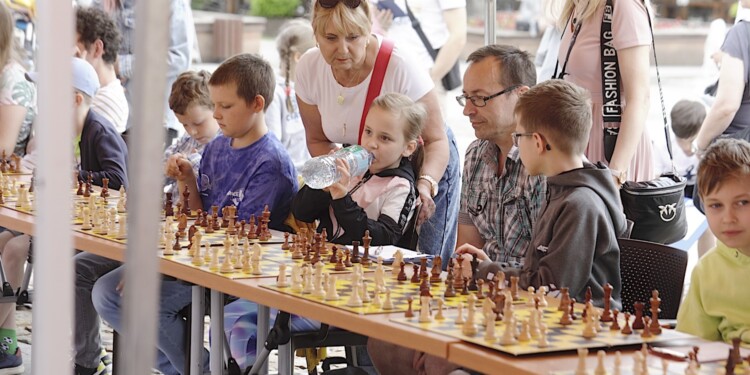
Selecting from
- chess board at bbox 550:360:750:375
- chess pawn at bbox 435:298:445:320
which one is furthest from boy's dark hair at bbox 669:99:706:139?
chess board at bbox 550:360:750:375

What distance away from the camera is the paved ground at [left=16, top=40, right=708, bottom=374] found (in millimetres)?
6008

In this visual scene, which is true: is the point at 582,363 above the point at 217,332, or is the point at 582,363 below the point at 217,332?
above

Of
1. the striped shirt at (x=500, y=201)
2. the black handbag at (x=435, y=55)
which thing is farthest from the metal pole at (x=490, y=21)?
the striped shirt at (x=500, y=201)

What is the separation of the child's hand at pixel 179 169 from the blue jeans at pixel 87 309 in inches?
17.7

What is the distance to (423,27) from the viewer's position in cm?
718

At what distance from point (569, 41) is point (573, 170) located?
1.10 m

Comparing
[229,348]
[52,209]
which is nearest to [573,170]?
[229,348]

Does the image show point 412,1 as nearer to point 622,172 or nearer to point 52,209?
point 622,172

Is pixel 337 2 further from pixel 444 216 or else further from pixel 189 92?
pixel 189 92

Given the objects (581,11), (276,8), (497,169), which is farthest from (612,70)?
(276,8)

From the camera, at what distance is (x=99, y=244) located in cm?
411

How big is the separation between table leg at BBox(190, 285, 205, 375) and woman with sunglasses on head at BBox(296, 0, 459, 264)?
3.08 feet

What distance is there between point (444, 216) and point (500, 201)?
670mm

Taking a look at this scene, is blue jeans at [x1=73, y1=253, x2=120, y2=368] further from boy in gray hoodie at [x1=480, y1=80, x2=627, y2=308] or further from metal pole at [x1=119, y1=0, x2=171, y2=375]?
metal pole at [x1=119, y1=0, x2=171, y2=375]
